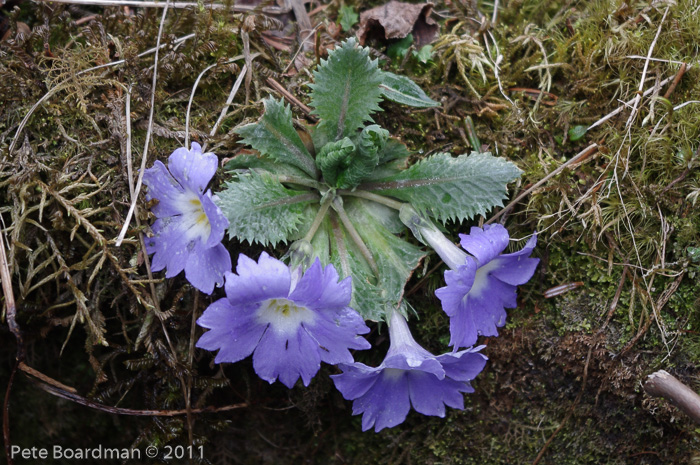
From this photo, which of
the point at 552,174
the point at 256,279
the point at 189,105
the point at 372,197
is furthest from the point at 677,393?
the point at 189,105

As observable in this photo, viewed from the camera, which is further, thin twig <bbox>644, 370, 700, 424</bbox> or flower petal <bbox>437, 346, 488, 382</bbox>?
flower petal <bbox>437, 346, 488, 382</bbox>

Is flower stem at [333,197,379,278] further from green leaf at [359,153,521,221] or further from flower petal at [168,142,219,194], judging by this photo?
flower petal at [168,142,219,194]

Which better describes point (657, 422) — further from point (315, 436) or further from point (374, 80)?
point (374, 80)

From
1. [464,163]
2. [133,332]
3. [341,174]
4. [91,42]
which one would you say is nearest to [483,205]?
[464,163]

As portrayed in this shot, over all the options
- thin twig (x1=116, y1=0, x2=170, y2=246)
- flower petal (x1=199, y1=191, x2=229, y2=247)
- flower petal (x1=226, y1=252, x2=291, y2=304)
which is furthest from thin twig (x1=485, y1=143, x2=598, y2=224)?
thin twig (x1=116, y1=0, x2=170, y2=246)

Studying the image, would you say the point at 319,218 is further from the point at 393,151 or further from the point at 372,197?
the point at 393,151

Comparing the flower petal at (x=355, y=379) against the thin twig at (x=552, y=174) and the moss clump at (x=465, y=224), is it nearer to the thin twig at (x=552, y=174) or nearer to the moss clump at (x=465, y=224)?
the moss clump at (x=465, y=224)
